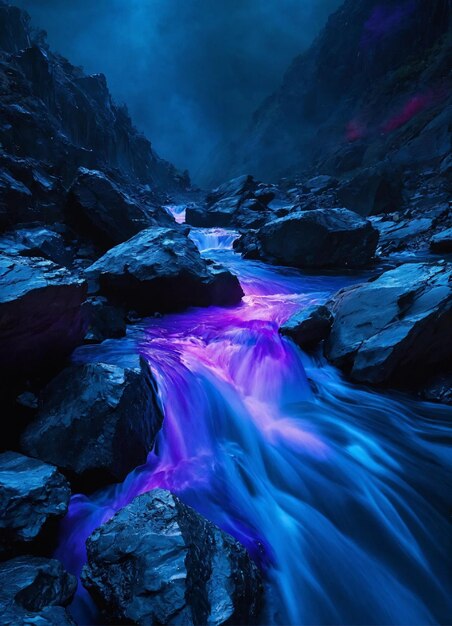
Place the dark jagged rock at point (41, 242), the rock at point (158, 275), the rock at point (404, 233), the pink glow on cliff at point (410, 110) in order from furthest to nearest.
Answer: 1. the pink glow on cliff at point (410, 110)
2. the rock at point (404, 233)
3. the dark jagged rock at point (41, 242)
4. the rock at point (158, 275)

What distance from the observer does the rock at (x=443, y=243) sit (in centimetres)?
1098

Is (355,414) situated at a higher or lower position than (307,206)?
lower

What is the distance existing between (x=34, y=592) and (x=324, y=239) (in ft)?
35.4

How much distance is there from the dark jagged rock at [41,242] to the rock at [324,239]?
22.7ft

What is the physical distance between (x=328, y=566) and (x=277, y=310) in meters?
5.76

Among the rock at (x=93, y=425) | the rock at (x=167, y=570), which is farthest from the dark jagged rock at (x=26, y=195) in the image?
the rock at (x=167, y=570)

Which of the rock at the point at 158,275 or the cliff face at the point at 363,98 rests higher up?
the cliff face at the point at 363,98

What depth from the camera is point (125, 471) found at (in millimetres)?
3148

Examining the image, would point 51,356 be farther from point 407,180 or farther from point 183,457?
point 407,180

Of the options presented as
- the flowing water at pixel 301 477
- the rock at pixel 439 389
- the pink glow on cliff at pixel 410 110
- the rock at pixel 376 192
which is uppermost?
the pink glow on cliff at pixel 410 110

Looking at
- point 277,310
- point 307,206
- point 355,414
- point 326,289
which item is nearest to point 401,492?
point 355,414

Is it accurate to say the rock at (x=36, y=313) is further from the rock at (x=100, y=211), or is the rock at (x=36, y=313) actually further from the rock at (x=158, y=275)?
the rock at (x=100, y=211)

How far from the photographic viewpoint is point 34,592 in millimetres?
1812

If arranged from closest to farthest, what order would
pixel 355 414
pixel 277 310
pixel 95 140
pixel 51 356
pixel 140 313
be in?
1. pixel 51 356
2. pixel 355 414
3. pixel 140 313
4. pixel 277 310
5. pixel 95 140
